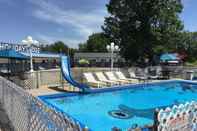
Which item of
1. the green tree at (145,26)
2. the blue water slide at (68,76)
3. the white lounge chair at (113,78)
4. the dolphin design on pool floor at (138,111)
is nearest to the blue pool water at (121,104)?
the dolphin design on pool floor at (138,111)

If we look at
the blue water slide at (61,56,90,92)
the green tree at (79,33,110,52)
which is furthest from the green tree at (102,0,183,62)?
the green tree at (79,33,110,52)

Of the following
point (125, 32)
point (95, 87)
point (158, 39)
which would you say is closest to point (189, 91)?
point (95, 87)

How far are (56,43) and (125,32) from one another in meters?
75.9

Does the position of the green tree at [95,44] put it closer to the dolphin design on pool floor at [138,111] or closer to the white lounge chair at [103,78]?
the white lounge chair at [103,78]

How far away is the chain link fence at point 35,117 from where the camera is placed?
242cm

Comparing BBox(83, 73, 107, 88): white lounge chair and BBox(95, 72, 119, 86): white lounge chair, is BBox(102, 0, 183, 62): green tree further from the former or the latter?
BBox(83, 73, 107, 88): white lounge chair

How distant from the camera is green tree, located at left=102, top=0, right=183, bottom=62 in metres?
25.9

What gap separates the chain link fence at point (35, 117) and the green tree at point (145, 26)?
22365 mm

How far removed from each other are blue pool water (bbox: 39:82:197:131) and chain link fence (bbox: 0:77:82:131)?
2812 mm

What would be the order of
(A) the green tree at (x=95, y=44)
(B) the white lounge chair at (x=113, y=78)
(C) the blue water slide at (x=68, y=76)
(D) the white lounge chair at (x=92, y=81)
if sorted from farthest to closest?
1. (A) the green tree at (x=95, y=44)
2. (B) the white lounge chair at (x=113, y=78)
3. (D) the white lounge chair at (x=92, y=81)
4. (C) the blue water slide at (x=68, y=76)

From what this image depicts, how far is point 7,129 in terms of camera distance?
4852mm

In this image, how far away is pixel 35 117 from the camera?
3430 millimetres

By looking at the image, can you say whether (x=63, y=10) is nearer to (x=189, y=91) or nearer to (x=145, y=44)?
(x=145, y=44)

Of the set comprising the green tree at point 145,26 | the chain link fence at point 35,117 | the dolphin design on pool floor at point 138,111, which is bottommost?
the dolphin design on pool floor at point 138,111
